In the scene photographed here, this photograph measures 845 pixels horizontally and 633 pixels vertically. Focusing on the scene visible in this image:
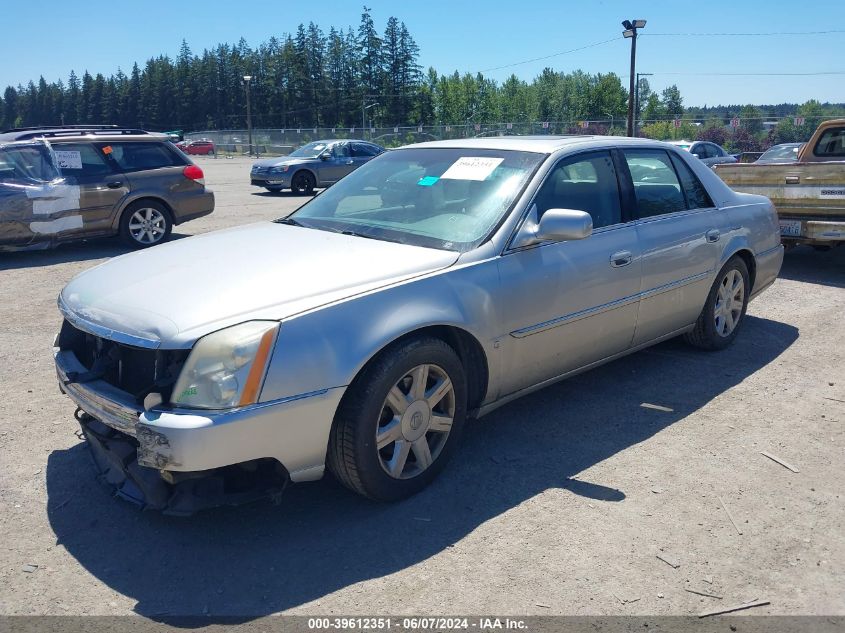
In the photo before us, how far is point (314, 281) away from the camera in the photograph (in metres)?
3.31

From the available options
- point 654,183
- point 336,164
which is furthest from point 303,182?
point 654,183

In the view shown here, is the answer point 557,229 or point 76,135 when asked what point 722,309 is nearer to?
point 557,229

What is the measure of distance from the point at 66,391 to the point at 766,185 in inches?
321

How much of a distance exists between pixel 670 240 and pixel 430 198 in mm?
1721

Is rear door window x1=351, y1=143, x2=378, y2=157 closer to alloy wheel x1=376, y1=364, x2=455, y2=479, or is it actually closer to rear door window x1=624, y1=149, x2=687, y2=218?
rear door window x1=624, y1=149, x2=687, y2=218

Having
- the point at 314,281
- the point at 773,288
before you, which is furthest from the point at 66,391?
the point at 773,288

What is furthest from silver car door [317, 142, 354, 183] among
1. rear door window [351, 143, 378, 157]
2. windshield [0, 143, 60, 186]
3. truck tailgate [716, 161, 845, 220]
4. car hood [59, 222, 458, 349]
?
car hood [59, 222, 458, 349]

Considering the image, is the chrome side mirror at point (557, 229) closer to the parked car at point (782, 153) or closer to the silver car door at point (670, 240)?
the silver car door at point (670, 240)

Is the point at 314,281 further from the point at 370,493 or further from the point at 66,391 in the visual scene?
the point at 66,391

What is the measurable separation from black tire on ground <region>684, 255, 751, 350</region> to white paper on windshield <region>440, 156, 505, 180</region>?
2153mm

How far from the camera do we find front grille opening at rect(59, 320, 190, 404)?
2.98m

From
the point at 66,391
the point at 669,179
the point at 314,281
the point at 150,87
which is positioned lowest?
the point at 66,391

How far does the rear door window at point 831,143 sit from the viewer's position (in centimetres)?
980

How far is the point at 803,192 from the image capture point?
845 centimetres
